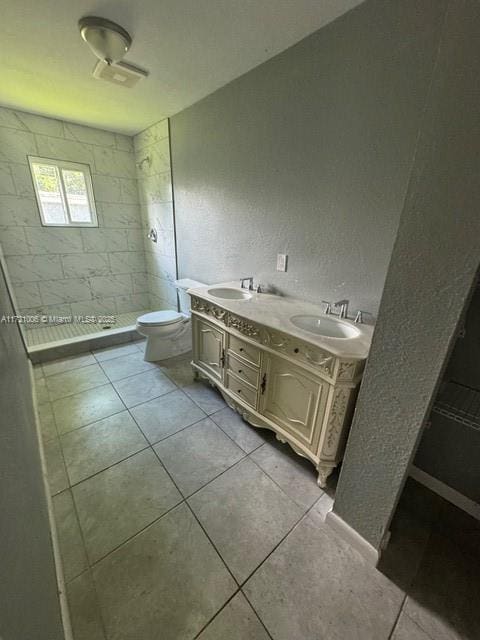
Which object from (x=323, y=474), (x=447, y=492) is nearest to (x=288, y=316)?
(x=323, y=474)

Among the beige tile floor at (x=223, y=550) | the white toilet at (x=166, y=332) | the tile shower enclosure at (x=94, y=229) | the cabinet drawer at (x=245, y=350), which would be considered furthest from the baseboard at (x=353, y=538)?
the tile shower enclosure at (x=94, y=229)

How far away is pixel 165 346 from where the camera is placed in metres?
2.63

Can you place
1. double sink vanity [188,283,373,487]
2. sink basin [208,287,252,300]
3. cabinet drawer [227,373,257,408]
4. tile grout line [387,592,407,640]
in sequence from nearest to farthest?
tile grout line [387,592,407,640] → double sink vanity [188,283,373,487] → cabinet drawer [227,373,257,408] → sink basin [208,287,252,300]

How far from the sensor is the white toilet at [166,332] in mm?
2471

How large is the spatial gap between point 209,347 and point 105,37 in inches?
76.8

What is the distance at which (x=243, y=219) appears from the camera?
2.08 metres

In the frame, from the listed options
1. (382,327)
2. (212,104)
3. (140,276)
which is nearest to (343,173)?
(382,327)

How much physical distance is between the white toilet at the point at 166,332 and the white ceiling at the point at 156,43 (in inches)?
61.6

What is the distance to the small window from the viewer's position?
2.89 m

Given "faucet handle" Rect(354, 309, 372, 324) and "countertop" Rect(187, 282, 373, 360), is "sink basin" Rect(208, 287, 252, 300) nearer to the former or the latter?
"countertop" Rect(187, 282, 373, 360)

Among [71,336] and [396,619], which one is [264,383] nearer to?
[396,619]

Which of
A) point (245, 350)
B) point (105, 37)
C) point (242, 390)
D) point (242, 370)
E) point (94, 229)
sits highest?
point (105, 37)

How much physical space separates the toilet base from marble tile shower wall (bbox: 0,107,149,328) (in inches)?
57.9

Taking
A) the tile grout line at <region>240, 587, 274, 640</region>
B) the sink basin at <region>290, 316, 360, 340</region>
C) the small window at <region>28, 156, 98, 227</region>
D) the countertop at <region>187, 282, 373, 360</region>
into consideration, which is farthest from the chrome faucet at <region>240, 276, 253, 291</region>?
the small window at <region>28, 156, 98, 227</region>
